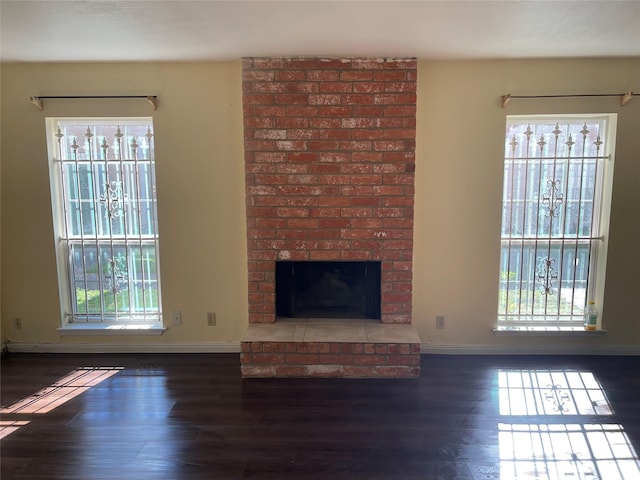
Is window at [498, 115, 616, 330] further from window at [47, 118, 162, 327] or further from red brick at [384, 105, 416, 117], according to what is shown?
window at [47, 118, 162, 327]

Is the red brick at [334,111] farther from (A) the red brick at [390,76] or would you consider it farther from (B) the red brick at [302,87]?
(A) the red brick at [390,76]

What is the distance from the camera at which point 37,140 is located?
3.17 m

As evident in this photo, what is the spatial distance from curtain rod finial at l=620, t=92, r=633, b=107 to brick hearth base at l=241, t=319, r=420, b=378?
8.01ft

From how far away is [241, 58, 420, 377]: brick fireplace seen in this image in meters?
2.89

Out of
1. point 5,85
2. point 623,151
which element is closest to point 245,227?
point 5,85

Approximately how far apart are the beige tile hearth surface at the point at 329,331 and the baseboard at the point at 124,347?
46 cm

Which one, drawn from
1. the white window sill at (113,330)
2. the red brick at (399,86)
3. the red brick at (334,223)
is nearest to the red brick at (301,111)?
the red brick at (399,86)

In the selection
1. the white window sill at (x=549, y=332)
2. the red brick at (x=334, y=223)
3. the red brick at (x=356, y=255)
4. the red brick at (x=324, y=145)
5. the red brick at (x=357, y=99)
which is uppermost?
the red brick at (x=357, y=99)

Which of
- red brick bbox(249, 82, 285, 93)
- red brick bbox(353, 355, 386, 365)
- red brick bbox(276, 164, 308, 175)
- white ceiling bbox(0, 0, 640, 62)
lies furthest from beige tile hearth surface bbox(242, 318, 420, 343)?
white ceiling bbox(0, 0, 640, 62)

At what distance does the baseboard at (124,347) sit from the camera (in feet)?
11.0

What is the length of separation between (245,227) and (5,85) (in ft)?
7.34

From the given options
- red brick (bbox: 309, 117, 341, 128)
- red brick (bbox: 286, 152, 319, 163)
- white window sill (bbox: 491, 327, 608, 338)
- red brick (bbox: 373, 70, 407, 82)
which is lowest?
white window sill (bbox: 491, 327, 608, 338)

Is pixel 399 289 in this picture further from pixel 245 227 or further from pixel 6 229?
pixel 6 229

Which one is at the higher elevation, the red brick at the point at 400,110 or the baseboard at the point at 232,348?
the red brick at the point at 400,110
